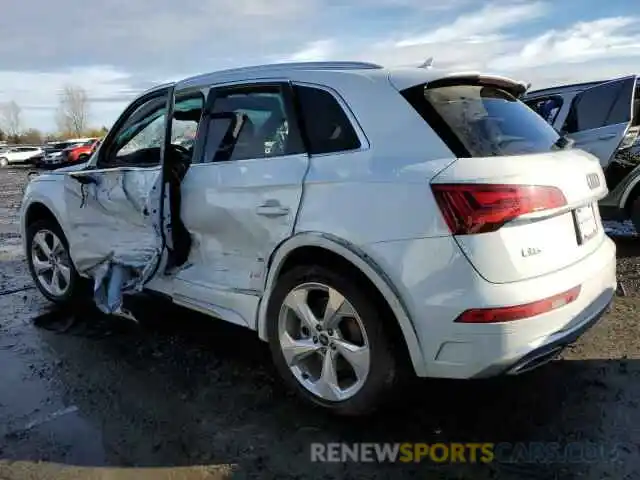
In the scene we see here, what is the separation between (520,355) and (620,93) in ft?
16.5

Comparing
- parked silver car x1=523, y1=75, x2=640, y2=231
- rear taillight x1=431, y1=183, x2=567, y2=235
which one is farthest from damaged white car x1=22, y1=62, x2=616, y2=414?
parked silver car x1=523, y1=75, x2=640, y2=231

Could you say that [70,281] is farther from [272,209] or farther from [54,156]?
[54,156]

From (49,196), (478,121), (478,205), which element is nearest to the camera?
(478,205)

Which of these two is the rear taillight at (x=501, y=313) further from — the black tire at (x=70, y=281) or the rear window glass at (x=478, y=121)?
the black tire at (x=70, y=281)

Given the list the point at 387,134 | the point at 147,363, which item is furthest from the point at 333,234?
the point at 147,363

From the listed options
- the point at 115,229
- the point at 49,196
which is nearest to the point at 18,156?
the point at 49,196

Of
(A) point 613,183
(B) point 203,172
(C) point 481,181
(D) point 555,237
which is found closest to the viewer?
(C) point 481,181

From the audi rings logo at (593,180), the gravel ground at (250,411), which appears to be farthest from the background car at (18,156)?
the audi rings logo at (593,180)

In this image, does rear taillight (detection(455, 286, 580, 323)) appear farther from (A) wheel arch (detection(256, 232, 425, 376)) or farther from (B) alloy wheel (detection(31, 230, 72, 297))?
(B) alloy wheel (detection(31, 230, 72, 297))

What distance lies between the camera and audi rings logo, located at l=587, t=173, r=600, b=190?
3.09m

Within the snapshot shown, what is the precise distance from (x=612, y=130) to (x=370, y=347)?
4789mm

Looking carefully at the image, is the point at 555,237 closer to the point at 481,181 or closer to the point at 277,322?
the point at 481,181

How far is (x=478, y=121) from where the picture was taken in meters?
2.99

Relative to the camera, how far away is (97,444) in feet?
9.88
